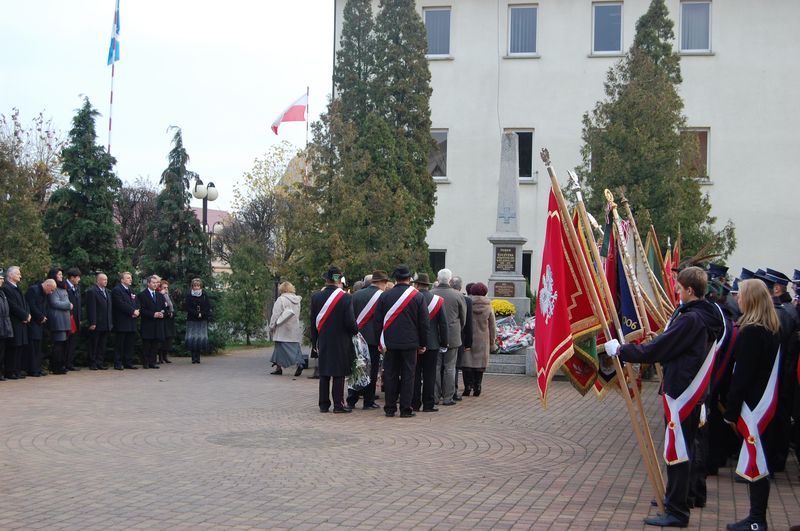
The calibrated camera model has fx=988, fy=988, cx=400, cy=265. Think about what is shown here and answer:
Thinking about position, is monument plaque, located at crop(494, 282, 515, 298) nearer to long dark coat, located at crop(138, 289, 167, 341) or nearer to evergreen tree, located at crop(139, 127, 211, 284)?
evergreen tree, located at crop(139, 127, 211, 284)

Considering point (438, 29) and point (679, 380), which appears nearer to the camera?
point (679, 380)

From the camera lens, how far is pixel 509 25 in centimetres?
3325

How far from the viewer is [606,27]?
3272 centimetres

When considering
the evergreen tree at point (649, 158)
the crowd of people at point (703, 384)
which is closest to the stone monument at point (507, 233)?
the evergreen tree at point (649, 158)

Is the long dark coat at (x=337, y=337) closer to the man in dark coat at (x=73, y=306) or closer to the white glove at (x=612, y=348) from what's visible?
the white glove at (x=612, y=348)

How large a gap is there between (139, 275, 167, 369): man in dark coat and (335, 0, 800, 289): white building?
44.5 ft

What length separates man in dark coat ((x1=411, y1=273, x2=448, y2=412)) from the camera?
13.8 m

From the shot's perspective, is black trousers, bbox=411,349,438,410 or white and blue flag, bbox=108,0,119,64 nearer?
black trousers, bbox=411,349,438,410

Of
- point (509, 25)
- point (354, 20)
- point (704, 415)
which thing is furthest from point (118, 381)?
point (509, 25)

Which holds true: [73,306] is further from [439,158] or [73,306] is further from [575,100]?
[575,100]

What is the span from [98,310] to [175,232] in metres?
5.55

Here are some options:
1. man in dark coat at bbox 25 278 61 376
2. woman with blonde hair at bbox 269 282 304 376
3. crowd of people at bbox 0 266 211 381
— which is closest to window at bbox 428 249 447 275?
crowd of people at bbox 0 266 211 381

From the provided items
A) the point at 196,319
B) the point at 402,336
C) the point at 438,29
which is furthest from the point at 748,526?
the point at 438,29

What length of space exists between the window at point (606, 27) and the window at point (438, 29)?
16.1ft
